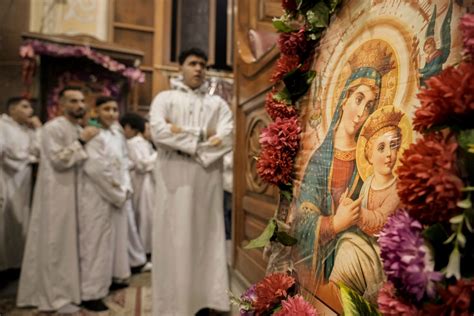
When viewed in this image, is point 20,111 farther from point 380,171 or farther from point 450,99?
point 450,99

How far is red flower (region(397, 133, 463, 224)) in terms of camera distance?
1.59 feet

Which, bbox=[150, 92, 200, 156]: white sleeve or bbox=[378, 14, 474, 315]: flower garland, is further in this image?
bbox=[150, 92, 200, 156]: white sleeve

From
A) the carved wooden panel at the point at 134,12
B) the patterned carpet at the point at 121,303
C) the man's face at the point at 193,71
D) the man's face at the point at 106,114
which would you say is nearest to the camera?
the man's face at the point at 193,71

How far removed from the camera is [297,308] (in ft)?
2.56

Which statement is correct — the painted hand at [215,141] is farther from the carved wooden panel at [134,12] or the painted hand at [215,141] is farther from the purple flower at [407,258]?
the carved wooden panel at [134,12]

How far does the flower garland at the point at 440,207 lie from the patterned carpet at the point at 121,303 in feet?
6.99

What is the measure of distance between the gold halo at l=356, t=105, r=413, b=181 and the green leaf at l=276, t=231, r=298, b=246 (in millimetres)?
300

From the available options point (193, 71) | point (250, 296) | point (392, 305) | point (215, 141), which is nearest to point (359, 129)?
point (392, 305)

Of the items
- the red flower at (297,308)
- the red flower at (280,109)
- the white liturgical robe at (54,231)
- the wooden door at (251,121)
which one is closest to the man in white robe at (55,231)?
the white liturgical robe at (54,231)

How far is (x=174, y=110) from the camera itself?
220cm

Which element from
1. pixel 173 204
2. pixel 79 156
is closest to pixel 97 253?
pixel 79 156

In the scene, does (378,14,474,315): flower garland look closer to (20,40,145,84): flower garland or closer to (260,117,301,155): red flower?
(260,117,301,155): red flower

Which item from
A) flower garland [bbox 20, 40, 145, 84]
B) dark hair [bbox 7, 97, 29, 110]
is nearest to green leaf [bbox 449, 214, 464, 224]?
dark hair [bbox 7, 97, 29, 110]

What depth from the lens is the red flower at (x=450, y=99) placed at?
1.59 ft
